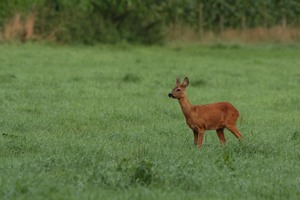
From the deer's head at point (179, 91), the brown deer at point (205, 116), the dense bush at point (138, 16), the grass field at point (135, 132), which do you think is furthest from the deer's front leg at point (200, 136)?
the dense bush at point (138, 16)

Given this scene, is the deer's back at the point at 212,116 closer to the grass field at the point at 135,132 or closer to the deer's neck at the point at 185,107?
the deer's neck at the point at 185,107

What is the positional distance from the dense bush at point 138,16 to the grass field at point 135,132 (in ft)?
27.7

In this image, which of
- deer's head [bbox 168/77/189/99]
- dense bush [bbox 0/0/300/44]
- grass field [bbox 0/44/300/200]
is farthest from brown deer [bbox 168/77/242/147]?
dense bush [bbox 0/0/300/44]

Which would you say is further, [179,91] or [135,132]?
[135,132]

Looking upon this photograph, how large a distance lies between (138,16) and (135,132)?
1128 inches

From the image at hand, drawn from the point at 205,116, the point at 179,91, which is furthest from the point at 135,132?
the point at 205,116

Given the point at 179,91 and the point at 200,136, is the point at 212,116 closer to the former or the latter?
the point at 200,136

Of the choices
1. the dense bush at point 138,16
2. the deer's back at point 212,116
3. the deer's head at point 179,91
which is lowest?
the dense bush at point 138,16

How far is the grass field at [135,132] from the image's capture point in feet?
26.4

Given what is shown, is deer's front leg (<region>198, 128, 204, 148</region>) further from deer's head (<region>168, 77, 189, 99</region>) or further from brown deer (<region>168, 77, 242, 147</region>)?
deer's head (<region>168, 77, 189, 99</region>)

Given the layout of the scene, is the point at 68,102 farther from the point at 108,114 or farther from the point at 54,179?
the point at 54,179

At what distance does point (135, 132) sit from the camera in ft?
41.0

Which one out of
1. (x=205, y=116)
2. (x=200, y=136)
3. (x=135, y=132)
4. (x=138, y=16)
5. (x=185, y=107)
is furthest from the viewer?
(x=138, y=16)

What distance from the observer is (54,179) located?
8094 millimetres
